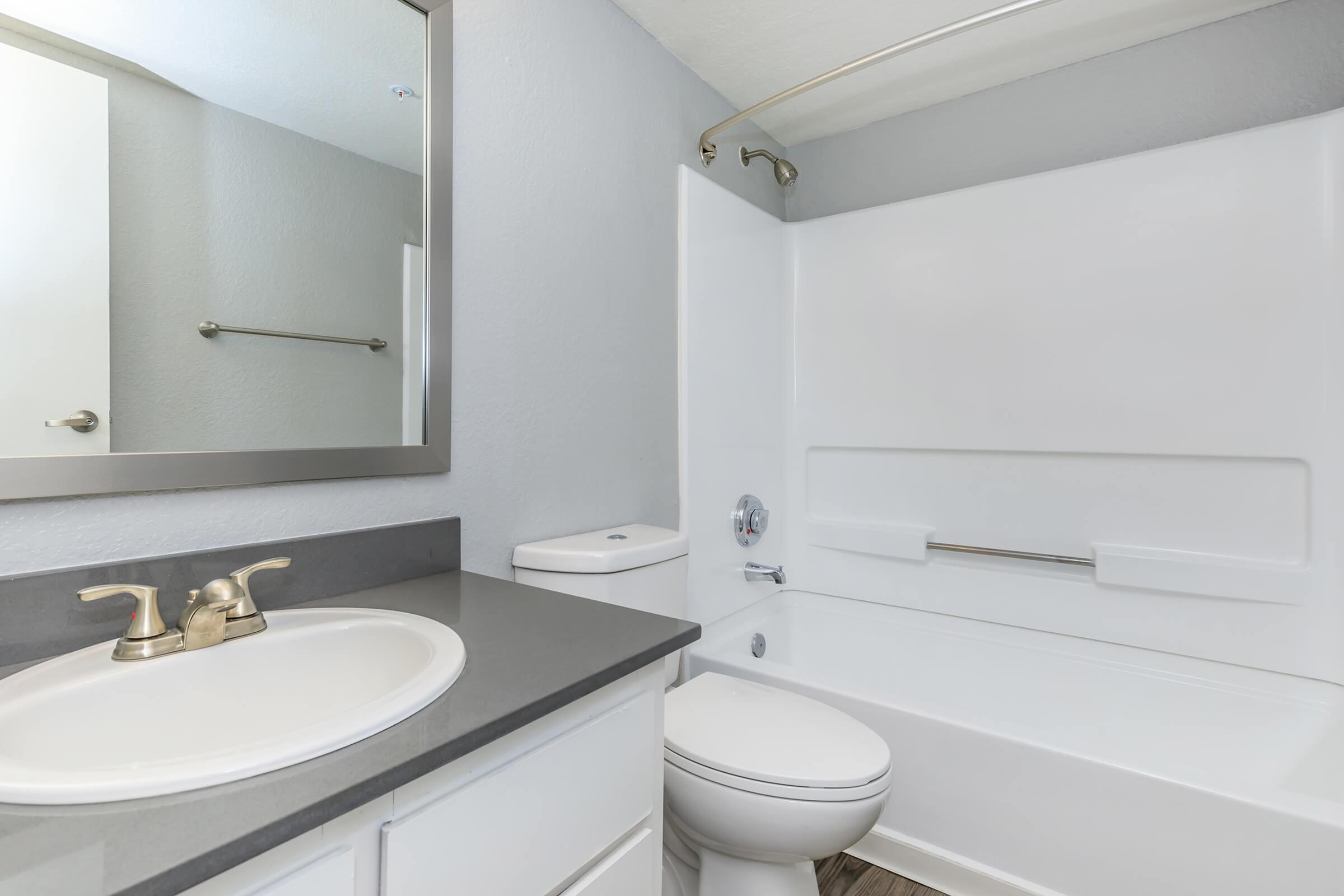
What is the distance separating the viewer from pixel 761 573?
2207mm

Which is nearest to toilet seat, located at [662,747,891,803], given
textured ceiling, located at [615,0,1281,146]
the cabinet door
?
the cabinet door

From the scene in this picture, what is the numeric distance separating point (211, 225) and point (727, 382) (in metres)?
1.49

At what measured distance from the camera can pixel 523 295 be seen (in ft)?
4.69

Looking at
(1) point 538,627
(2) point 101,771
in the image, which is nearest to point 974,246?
(1) point 538,627

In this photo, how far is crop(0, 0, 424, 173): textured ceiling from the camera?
34.8 inches

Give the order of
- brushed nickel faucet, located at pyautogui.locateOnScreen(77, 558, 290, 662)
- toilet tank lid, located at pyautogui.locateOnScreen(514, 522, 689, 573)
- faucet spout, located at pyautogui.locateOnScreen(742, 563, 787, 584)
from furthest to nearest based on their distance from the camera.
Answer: faucet spout, located at pyautogui.locateOnScreen(742, 563, 787, 584) → toilet tank lid, located at pyautogui.locateOnScreen(514, 522, 689, 573) → brushed nickel faucet, located at pyautogui.locateOnScreen(77, 558, 290, 662)

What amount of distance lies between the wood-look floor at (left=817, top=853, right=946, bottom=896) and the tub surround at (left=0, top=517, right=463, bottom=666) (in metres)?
1.20

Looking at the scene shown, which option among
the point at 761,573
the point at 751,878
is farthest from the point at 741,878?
the point at 761,573

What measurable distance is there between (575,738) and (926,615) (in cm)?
175

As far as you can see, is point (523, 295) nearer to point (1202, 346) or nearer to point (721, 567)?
point (721, 567)

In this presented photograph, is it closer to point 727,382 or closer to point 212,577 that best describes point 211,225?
point 212,577

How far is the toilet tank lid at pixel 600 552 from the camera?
1.34 meters

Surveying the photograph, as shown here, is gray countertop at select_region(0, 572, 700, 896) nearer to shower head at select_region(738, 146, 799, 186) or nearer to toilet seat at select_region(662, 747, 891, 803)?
toilet seat at select_region(662, 747, 891, 803)

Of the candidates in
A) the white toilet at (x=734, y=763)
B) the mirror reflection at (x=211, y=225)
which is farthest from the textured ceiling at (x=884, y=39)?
the white toilet at (x=734, y=763)
